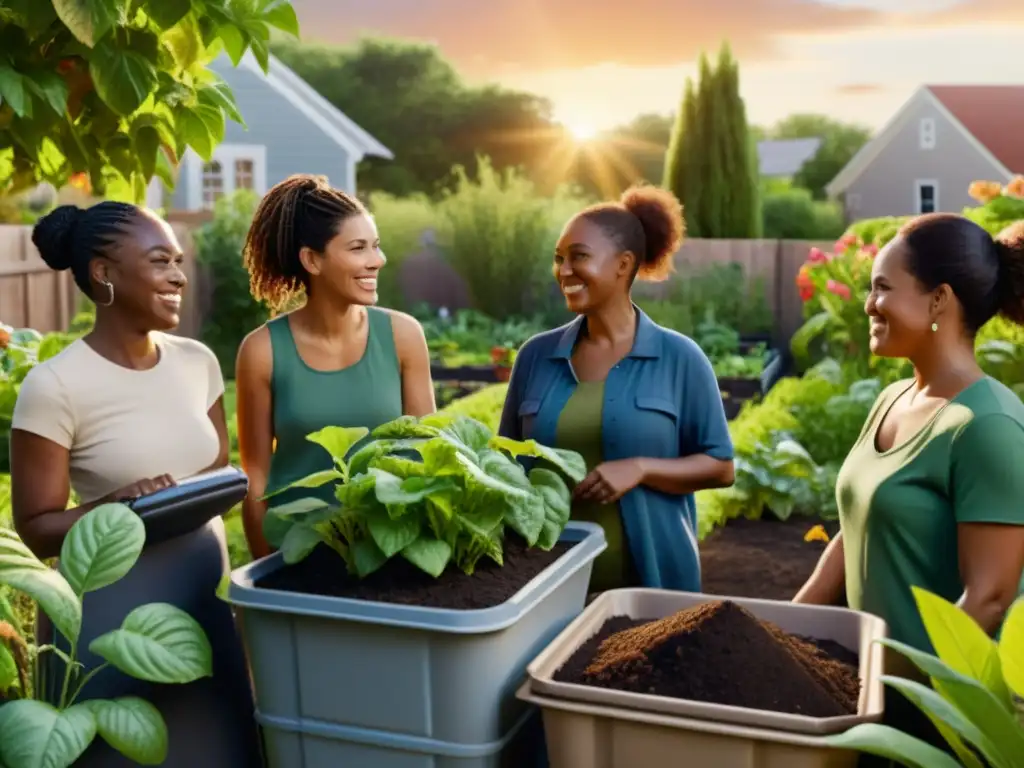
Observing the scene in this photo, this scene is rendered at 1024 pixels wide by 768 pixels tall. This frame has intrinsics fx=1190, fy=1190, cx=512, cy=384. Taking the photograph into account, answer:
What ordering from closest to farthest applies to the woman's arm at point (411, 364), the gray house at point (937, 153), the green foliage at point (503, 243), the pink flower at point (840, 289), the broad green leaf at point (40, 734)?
the broad green leaf at point (40, 734) < the woman's arm at point (411, 364) < the pink flower at point (840, 289) < the green foliage at point (503, 243) < the gray house at point (937, 153)

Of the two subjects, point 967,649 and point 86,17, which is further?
point 86,17

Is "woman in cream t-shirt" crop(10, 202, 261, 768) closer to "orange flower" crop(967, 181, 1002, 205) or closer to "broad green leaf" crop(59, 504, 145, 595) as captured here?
"broad green leaf" crop(59, 504, 145, 595)

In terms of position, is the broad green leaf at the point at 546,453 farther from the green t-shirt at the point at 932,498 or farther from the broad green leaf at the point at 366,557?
the green t-shirt at the point at 932,498

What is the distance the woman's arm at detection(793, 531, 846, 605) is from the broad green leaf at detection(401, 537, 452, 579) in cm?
69

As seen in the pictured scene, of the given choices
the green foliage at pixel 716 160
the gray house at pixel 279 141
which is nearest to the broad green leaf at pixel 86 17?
the green foliage at pixel 716 160

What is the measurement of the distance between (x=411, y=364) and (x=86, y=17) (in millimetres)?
816

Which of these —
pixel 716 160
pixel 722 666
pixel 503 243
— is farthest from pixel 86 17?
pixel 716 160

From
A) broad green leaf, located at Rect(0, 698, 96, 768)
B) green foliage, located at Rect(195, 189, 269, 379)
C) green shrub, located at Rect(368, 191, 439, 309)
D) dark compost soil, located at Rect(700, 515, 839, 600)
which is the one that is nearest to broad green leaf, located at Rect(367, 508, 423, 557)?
broad green leaf, located at Rect(0, 698, 96, 768)

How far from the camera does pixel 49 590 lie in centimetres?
119

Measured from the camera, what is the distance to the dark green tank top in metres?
2.10

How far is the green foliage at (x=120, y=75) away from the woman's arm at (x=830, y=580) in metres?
1.20

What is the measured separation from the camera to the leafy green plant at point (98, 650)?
1154 millimetres

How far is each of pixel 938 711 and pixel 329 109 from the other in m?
20.4

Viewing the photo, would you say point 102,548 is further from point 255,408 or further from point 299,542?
point 255,408
